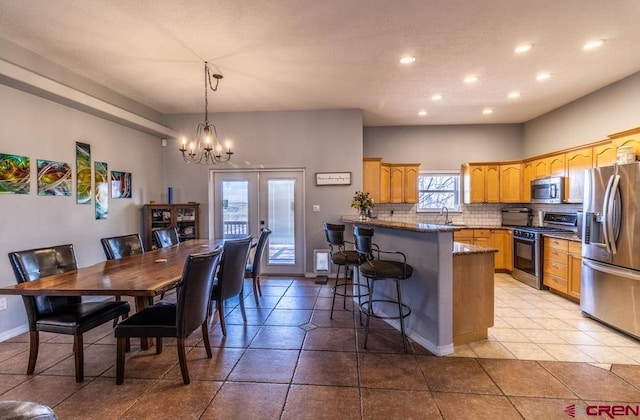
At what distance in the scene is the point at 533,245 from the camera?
4.70m

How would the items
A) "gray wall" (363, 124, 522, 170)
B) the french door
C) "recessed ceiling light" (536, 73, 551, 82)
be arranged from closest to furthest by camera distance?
1. "recessed ceiling light" (536, 73, 551, 82)
2. the french door
3. "gray wall" (363, 124, 522, 170)

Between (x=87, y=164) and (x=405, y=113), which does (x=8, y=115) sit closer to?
(x=87, y=164)

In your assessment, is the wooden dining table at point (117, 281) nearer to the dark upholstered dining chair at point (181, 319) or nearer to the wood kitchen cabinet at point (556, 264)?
the dark upholstered dining chair at point (181, 319)

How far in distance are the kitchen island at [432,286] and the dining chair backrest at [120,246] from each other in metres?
2.93

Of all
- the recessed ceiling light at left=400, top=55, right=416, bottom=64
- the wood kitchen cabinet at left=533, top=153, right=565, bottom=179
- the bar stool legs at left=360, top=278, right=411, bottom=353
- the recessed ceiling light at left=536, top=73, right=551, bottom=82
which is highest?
the recessed ceiling light at left=400, top=55, right=416, bottom=64

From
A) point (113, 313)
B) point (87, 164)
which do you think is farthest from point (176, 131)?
point (113, 313)

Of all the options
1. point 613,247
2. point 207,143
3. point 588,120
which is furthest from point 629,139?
point 207,143

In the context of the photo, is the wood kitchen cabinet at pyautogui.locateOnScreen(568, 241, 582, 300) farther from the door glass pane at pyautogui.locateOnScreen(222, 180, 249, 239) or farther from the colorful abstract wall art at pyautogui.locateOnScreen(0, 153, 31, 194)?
the colorful abstract wall art at pyautogui.locateOnScreen(0, 153, 31, 194)

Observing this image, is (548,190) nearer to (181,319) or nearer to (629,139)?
(629,139)

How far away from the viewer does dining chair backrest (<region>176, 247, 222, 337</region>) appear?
2.16 metres

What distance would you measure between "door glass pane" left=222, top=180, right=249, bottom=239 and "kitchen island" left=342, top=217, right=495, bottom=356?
3.18 m

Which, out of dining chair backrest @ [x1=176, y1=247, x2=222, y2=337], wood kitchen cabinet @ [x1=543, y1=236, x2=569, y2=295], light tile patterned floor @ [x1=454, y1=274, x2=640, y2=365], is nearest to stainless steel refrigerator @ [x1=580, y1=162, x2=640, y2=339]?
light tile patterned floor @ [x1=454, y1=274, x2=640, y2=365]

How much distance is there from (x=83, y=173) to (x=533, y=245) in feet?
21.6

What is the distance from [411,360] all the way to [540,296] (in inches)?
117
